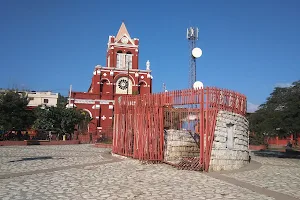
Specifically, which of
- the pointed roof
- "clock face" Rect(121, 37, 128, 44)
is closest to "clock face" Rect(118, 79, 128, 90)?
"clock face" Rect(121, 37, 128, 44)

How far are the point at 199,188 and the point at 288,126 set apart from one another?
12.4 metres

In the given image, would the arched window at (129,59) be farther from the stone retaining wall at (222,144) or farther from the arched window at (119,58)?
the stone retaining wall at (222,144)

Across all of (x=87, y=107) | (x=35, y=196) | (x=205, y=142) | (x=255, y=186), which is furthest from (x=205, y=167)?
(x=87, y=107)

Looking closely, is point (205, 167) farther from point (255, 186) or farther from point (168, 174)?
point (255, 186)

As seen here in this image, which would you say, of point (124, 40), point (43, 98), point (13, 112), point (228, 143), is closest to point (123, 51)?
point (124, 40)

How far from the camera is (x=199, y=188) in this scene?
8305 mm

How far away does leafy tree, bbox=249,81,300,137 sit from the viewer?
1850cm

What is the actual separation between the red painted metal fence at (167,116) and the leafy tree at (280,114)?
5169 mm

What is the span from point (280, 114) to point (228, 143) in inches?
→ 323

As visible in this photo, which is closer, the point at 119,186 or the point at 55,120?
the point at 119,186

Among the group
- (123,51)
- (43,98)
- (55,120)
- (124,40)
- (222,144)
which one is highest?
(124,40)

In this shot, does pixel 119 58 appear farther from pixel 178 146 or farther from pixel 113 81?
pixel 178 146

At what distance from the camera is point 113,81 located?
49.7 meters

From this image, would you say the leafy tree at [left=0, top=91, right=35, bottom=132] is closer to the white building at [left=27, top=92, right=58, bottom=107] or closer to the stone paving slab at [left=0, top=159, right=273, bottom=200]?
the stone paving slab at [left=0, top=159, right=273, bottom=200]
